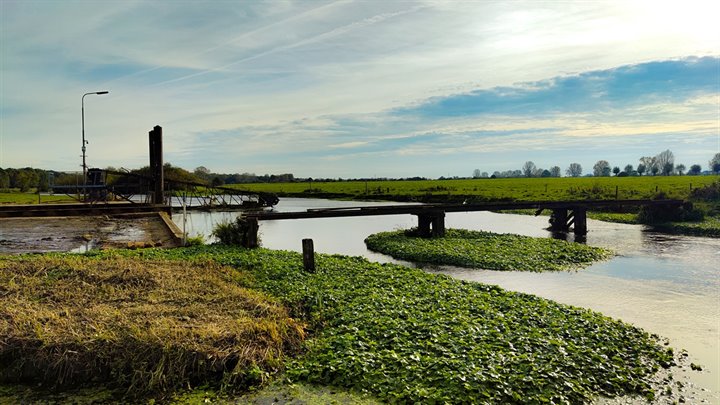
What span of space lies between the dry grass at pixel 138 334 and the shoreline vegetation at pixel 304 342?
0.03m

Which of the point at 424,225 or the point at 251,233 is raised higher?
the point at 251,233

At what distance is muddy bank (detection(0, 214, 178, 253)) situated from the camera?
21312 mm

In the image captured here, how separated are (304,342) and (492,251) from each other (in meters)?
16.3

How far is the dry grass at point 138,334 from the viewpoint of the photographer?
28.2 feet

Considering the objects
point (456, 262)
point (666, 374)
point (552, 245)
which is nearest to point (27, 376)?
point (666, 374)

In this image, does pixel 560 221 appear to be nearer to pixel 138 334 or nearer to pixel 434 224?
pixel 434 224

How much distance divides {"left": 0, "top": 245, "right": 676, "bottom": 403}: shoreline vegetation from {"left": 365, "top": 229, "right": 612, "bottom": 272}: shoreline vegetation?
8.39 m

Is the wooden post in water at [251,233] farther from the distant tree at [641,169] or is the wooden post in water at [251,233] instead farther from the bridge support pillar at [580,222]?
the distant tree at [641,169]

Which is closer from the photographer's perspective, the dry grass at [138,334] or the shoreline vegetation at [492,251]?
the dry grass at [138,334]

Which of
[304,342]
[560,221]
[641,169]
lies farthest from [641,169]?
[304,342]

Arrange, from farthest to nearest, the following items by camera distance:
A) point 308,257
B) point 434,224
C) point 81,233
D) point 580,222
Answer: point 580,222, point 434,224, point 81,233, point 308,257

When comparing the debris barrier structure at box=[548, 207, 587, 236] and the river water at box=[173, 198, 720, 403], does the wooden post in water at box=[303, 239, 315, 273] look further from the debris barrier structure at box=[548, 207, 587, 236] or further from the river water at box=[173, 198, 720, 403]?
the debris barrier structure at box=[548, 207, 587, 236]

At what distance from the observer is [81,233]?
24859 millimetres

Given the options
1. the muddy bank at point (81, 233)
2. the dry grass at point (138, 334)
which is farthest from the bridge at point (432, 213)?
the dry grass at point (138, 334)
